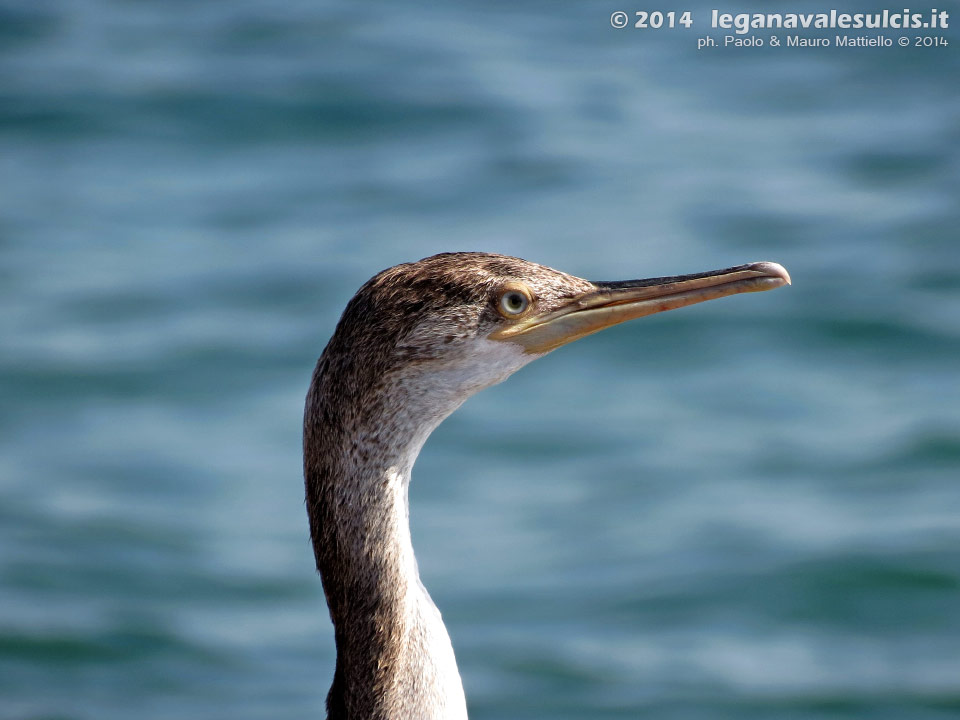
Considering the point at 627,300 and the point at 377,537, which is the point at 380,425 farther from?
the point at 627,300

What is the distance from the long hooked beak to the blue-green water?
4098 millimetres

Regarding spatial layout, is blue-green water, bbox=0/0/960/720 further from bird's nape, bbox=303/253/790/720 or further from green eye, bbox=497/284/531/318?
green eye, bbox=497/284/531/318

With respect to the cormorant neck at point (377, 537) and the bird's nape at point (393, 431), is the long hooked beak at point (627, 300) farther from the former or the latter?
the cormorant neck at point (377, 537)

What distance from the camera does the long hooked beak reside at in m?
4.29

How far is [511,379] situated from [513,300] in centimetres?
633

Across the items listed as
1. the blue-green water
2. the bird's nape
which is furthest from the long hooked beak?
the blue-green water

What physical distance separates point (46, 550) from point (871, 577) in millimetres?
4793

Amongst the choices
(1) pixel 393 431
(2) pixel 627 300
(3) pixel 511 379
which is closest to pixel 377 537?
(1) pixel 393 431

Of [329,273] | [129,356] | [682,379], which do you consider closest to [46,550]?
[129,356]

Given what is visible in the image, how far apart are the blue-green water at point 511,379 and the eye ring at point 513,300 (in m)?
4.17

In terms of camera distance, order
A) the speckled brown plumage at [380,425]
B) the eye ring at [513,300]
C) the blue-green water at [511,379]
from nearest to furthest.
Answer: the speckled brown plumage at [380,425], the eye ring at [513,300], the blue-green water at [511,379]

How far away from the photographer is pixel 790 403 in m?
10.2

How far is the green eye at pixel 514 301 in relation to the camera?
4.20m

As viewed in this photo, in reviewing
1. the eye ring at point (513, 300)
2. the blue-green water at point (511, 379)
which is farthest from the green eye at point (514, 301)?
the blue-green water at point (511, 379)
